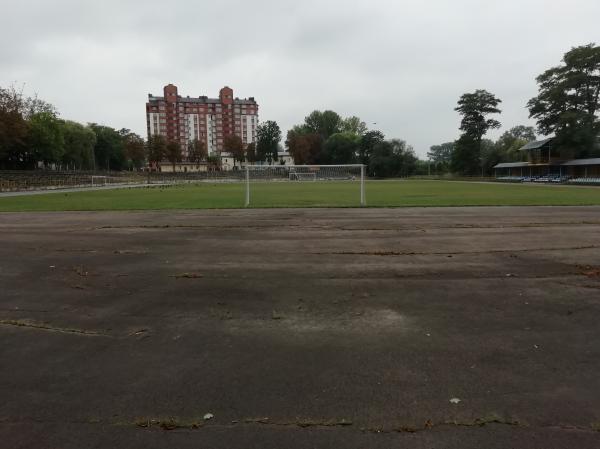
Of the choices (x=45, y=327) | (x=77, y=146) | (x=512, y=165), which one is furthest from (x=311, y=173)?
(x=77, y=146)

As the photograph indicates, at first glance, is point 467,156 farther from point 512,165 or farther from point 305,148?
point 305,148

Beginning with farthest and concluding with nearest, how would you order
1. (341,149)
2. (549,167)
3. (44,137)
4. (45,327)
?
(341,149), (549,167), (44,137), (45,327)

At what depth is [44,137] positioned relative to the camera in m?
72.4

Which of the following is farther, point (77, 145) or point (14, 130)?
point (77, 145)

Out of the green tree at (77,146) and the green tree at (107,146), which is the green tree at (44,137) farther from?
the green tree at (107,146)

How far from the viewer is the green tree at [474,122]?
308 ft

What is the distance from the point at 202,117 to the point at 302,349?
18352 cm

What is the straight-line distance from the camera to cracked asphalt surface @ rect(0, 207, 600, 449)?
3.27 meters

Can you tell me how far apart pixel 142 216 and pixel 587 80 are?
77445mm

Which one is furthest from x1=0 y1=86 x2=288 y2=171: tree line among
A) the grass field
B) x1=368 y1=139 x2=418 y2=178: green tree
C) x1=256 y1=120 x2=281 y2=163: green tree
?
x1=368 y1=139 x2=418 y2=178: green tree

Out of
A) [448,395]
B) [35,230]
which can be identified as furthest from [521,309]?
[35,230]

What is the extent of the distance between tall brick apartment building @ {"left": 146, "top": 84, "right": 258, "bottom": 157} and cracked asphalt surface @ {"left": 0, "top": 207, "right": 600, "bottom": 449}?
166 meters

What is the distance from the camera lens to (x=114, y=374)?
13.6 feet

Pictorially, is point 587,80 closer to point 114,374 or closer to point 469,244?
point 469,244
